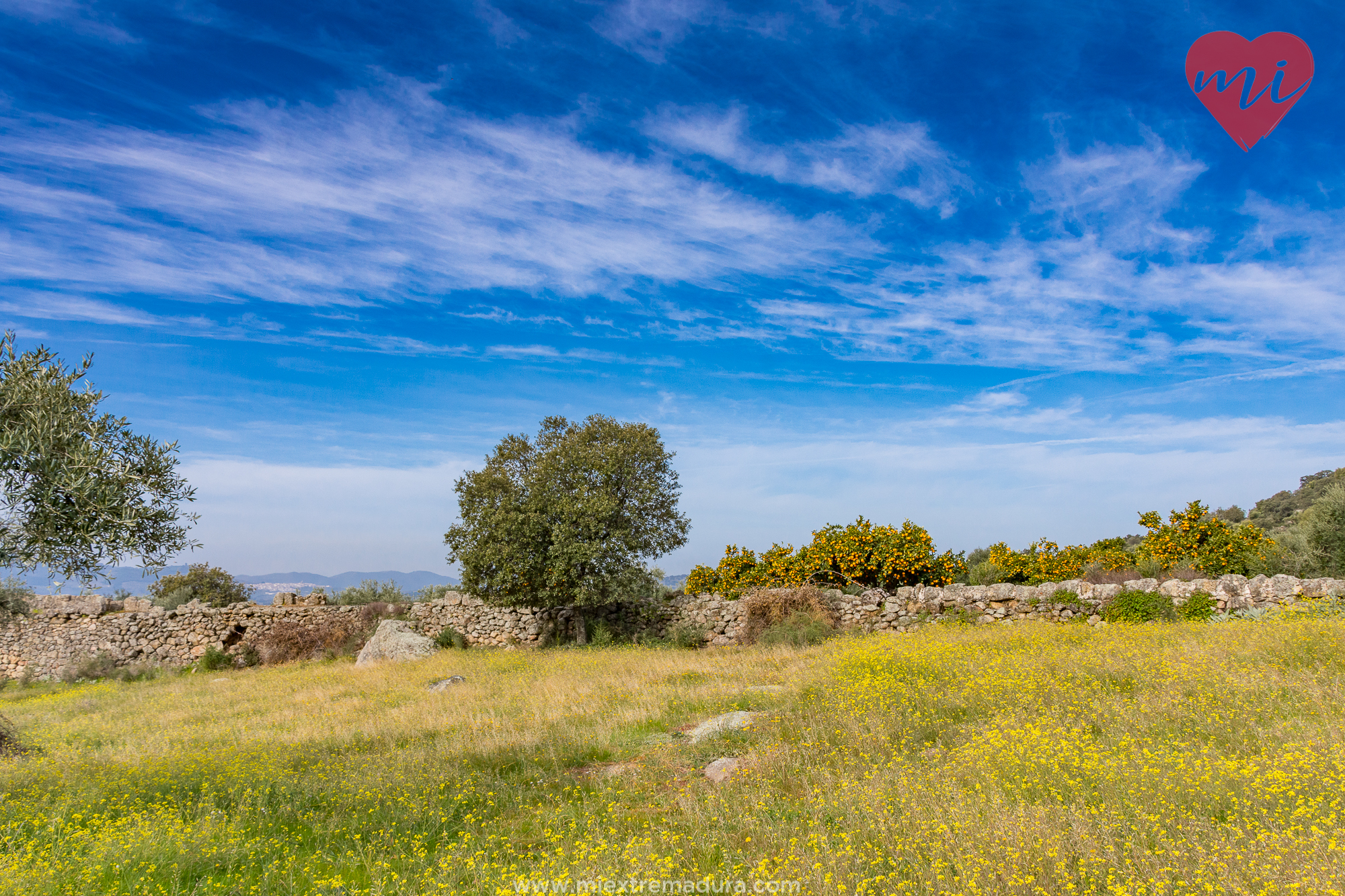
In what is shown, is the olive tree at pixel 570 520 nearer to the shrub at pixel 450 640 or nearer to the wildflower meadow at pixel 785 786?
the shrub at pixel 450 640

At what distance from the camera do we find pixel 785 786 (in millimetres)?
7176

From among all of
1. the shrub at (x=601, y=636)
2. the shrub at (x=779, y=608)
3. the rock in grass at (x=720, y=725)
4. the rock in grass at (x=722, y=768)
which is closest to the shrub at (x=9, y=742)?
the rock in grass at (x=720, y=725)

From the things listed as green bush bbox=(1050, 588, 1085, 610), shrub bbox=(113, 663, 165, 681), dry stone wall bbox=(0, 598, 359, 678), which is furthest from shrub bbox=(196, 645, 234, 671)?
green bush bbox=(1050, 588, 1085, 610)

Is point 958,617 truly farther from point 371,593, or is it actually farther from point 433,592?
point 371,593

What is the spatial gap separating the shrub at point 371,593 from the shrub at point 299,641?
211 inches

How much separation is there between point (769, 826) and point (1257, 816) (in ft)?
12.5

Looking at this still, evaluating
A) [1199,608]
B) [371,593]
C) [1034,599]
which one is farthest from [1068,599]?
[371,593]

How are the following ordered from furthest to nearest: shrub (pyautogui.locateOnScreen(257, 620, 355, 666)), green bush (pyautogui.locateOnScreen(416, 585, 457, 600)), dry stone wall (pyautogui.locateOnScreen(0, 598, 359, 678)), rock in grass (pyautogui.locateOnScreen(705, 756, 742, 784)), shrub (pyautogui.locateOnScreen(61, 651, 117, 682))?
green bush (pyautogui.locateOnScreen(416, 585, 457, 600)) → dry stone wall (pyautogui.locateOnScreen(0, 598, 359, 678)) → shrub (pyautogui.locateOnScreen(257, 620, 355, 666)) → shrub (pyautogui.locateOnScreen(61, 651, 117, 682)) → rock in grass (pyautogui.locateOnScreen(705, 756, 742, 784))

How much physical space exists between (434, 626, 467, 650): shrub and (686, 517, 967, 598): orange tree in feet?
31.8

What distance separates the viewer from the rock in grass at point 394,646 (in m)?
21.6

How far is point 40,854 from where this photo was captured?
5.61 metres

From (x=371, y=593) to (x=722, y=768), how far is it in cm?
2878

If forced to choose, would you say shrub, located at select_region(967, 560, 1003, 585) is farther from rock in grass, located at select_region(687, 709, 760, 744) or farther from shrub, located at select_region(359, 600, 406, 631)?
shrub, located at select_region(359, 600, 406, 631)

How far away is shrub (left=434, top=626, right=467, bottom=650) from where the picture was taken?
2378 centimetres
